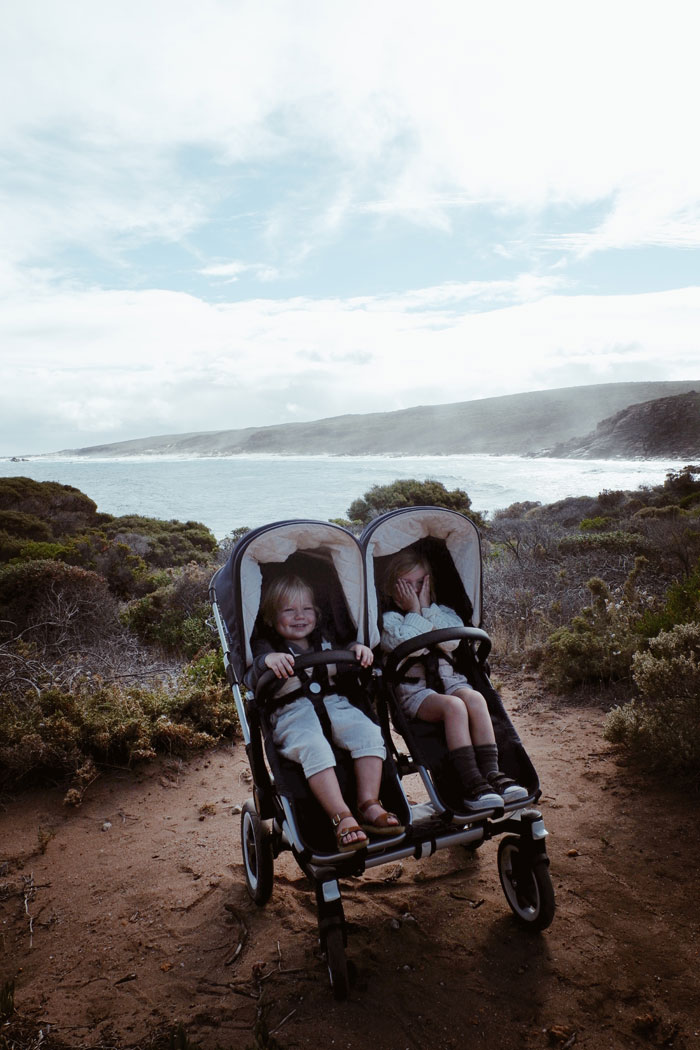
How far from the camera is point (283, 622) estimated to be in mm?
3492

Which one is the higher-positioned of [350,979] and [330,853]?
[330,853]

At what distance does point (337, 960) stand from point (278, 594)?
1.70m

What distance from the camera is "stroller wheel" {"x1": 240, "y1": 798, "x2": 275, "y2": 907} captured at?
326 cm

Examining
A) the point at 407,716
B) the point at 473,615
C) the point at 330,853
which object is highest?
the point at 473,615

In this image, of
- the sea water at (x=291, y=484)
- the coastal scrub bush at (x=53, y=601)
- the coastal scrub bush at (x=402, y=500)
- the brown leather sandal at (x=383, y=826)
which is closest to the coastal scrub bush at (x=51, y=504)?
the sea water at (x=291, y=484)

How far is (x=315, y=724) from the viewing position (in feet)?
10.2

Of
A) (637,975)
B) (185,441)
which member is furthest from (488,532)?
(185,441)

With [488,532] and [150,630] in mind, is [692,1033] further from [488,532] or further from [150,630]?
[488,532]

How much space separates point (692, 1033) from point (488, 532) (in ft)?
39.8

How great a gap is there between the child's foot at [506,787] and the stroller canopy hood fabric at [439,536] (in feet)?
3.00

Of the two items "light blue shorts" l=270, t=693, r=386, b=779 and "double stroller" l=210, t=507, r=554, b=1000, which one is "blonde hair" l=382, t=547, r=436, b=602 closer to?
"double stroller" l=210, t=507, r=554, b=1000

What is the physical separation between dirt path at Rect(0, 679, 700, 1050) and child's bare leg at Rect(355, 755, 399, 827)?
27.8 inches

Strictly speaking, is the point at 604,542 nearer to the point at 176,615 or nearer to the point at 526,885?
the point at 176,615

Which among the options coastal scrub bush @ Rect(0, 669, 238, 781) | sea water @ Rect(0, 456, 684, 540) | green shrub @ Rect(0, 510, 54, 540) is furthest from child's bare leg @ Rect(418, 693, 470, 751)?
sea water @ Rect(0, 456, 684, 540)
